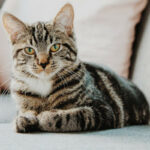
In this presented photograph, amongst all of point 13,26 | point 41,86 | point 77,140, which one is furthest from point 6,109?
point 77,140

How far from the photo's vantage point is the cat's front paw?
972 millimetres

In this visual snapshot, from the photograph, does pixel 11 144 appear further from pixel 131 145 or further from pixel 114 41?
pixel 114 41

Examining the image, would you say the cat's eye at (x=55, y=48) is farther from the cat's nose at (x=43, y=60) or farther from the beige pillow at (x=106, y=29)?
the beige pillow at (x=106, y=29)

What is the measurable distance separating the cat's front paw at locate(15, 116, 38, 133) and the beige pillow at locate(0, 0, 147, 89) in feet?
2.26

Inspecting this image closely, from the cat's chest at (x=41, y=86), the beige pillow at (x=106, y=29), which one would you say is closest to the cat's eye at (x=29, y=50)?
A: the cat's chest at (x=41, y=86)

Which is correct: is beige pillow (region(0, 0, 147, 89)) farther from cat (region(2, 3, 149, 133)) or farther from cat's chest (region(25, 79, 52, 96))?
cat's chest (region(25, 79, 52, 96))

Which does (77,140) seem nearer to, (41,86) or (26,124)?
(26,124)

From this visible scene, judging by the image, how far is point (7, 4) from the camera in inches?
72.9

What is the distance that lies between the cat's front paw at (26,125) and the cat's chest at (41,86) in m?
0.17

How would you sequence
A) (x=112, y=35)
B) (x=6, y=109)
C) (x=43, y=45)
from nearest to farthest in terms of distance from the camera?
(x=43, y=45) → (x=6, y=109) → (x=112, y=35)

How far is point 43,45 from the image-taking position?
1079 mm

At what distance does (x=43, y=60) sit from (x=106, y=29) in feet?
A: 2.06

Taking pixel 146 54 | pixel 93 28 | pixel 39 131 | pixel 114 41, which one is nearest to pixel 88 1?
pixel 93 28

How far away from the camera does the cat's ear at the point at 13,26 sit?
1129 millimetres
